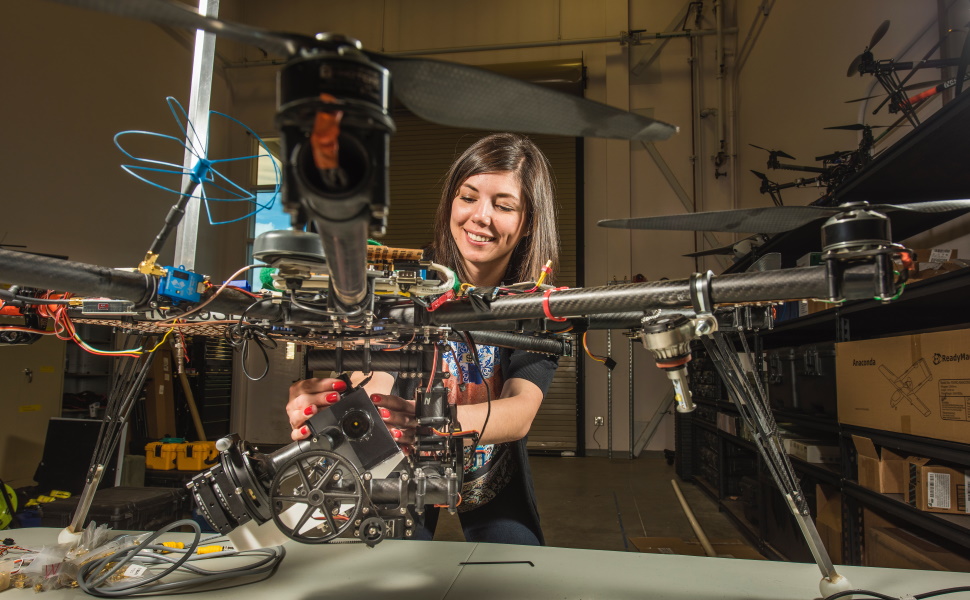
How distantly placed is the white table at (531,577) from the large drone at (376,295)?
14cm

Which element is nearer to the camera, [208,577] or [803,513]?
[803,513]

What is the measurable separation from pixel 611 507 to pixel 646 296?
147 inches

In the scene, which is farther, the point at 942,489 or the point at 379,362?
the point at 942,489

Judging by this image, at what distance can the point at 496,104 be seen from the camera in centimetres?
50

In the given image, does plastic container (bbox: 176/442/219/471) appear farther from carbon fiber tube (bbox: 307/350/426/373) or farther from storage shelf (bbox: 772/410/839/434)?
storage shelf (bbox: 772/410/839/434)

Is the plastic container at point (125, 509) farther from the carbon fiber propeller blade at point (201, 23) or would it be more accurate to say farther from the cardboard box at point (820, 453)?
the cardboard box at point (820, 453)

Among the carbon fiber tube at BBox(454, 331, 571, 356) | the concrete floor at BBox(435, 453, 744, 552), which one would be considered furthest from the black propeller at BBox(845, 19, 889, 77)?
the concrete floor at BBox(435, 453, 744, 552)

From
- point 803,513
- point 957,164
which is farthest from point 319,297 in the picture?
point 957,164

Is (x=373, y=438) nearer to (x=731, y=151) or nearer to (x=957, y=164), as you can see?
(x=957, y=164)

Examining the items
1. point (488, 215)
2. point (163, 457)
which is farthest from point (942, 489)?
point (163, 457)

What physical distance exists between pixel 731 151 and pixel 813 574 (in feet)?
18.1

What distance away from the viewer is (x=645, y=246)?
6145 millimetres

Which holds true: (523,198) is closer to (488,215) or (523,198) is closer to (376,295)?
(488,215)

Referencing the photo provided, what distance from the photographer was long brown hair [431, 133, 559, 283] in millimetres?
1821
